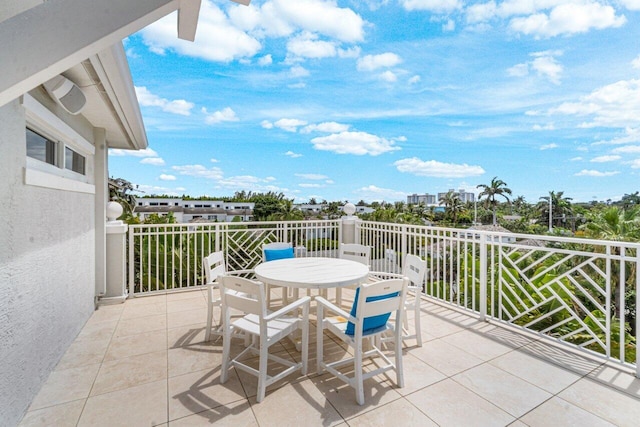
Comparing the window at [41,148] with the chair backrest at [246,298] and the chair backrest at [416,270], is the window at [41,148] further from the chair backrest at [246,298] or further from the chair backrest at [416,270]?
the chair backrest at [416,270]

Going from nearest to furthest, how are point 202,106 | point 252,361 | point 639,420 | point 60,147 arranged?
point 639,420
point 252,361
point 60,147
point 202,106

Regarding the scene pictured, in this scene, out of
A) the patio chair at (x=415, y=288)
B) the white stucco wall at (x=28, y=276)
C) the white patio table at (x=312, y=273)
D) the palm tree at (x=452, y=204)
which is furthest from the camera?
the palm tree at (x=452, y=204)

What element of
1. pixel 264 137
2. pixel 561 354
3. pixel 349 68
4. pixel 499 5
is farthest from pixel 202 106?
pixel 264 137

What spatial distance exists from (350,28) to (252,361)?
19.5 ft

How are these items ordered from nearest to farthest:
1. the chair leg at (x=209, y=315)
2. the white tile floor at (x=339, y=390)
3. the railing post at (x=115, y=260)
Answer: the white tile floor at (x=339, y=390)
the chair leg at (x=209, y=315)
the railing post at (x=115, y=260)

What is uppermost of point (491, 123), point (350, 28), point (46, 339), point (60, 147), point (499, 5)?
point (491, 123)

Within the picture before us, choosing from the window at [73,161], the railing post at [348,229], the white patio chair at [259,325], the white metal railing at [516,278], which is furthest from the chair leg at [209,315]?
the railing post at [348,229]

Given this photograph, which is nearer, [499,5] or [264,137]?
[499,5]

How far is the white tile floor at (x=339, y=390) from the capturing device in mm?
2037

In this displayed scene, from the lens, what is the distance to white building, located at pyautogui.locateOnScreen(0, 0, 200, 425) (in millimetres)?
1157

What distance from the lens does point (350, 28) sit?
230 inches

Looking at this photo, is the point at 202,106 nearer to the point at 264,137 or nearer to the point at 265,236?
the point at 265,236

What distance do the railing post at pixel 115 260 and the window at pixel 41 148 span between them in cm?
175

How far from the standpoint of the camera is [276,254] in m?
4.18
